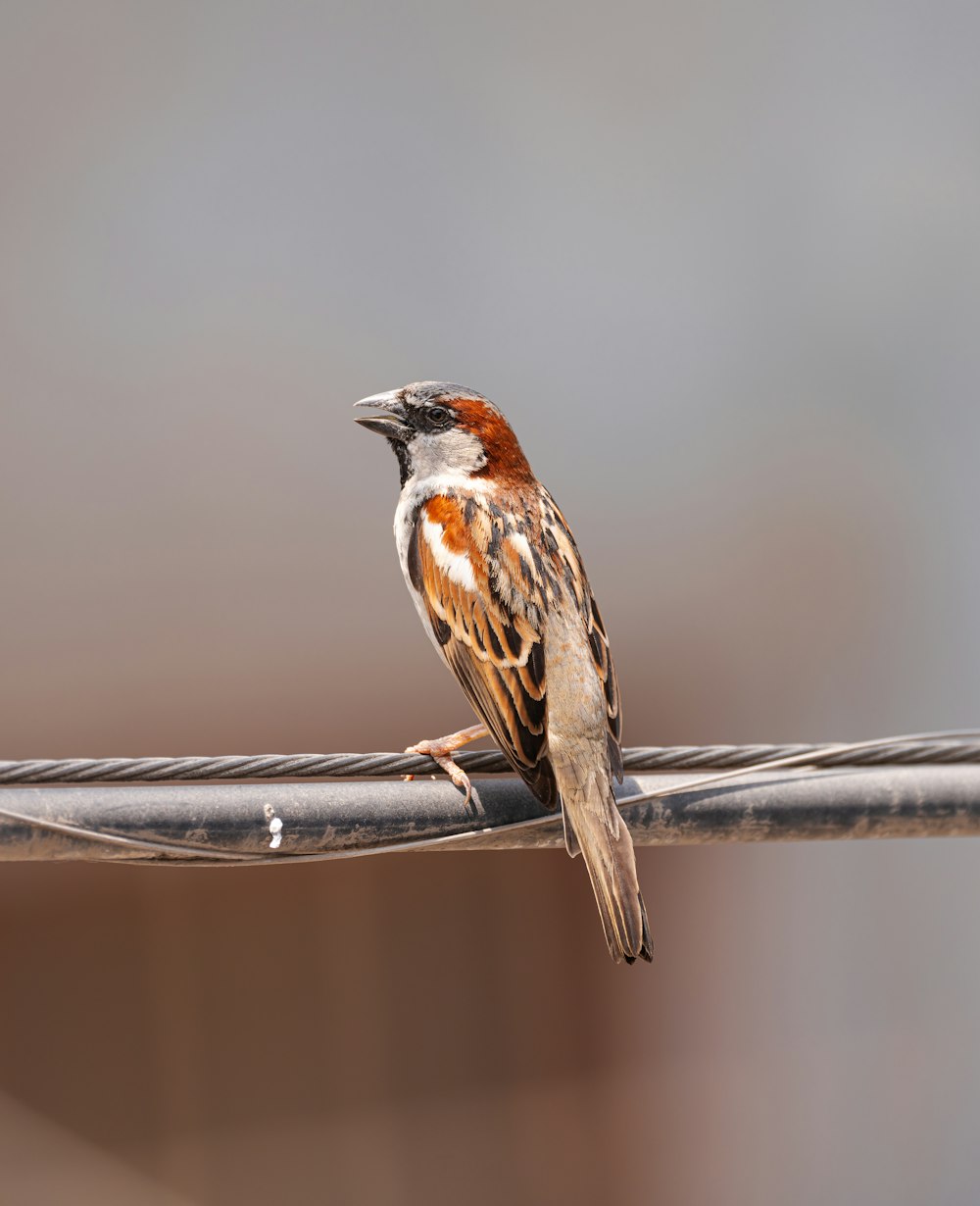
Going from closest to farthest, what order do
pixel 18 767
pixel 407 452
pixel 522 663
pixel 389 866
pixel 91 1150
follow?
pixel 18 767
pixel 522 663
pixel 407 452
pixel 91 1150
pixel 389 866

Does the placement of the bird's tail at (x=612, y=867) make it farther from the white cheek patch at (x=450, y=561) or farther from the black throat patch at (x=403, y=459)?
the black throat patch at (x=403, y=459)

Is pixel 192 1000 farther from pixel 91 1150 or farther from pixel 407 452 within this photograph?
pixel 407 452

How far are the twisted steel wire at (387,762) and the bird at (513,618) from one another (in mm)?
144

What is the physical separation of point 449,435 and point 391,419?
0.74 ft

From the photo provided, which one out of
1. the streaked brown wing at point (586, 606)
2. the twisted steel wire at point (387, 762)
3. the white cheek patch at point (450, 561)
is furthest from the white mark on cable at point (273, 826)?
the white cheek patch at point (450, 561)

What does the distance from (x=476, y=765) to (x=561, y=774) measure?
0.75ft

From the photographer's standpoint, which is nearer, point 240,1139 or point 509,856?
point 240,1139

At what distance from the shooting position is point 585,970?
777cm

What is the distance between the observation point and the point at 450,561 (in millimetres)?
3789

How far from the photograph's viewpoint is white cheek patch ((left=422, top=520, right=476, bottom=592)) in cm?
372

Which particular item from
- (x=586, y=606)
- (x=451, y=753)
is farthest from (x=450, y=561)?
(x=451, y=753)

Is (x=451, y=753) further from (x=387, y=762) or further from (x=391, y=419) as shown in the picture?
(x=391, y=419)

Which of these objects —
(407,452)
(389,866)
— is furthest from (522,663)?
(389,866)

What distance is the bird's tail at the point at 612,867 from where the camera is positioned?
3057mm
